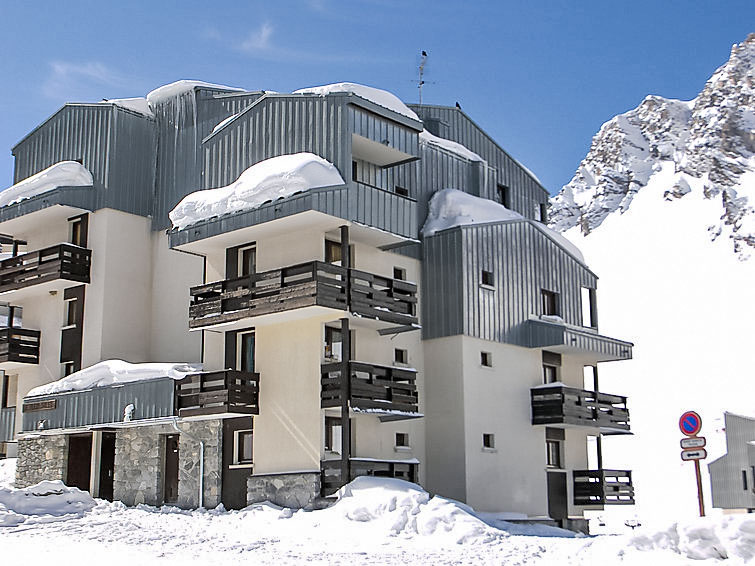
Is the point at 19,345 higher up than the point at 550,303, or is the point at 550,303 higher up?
the point at 550,303

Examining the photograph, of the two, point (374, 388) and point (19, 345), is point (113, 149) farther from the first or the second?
point (374, 388)

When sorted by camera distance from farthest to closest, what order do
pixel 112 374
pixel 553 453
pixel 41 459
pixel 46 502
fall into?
pixel 553 453 → pixel 41 459 → pixel 112 374 → pixel 46 502

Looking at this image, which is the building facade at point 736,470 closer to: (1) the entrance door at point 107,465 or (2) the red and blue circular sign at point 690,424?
(1) the entrance door at point 107,465

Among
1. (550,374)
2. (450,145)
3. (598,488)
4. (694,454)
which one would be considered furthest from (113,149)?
(694,454)

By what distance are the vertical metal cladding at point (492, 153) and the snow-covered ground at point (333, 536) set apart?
14.3 m

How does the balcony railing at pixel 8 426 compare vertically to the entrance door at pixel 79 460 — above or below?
above

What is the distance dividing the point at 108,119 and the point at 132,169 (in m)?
1.90

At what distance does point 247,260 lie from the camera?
28484 mm

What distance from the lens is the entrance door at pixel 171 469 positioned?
1131 inches

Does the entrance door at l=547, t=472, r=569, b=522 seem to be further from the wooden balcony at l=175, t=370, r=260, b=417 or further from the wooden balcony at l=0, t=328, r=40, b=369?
the wooden balcony at l=0, t=328, r=40, b=369

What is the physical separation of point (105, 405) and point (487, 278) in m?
12.1

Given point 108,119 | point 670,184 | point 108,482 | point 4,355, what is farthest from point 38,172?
point 670,184

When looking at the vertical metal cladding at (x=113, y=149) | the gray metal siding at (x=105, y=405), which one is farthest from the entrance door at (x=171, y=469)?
the vertical metal cladding at (x=113, y=149)

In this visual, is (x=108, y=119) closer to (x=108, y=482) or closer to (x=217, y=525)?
(x=108, y=482)
